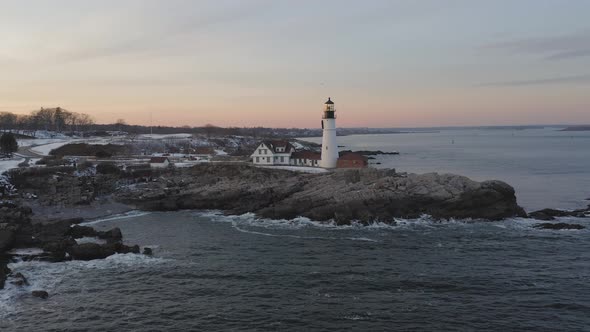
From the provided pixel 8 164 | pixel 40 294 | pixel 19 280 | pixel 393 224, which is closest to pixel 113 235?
pixel 19 280

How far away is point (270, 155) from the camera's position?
5531cm

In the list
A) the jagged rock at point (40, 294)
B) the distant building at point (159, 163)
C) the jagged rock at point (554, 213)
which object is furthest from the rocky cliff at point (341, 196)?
the jagged rock at point (40, 294)

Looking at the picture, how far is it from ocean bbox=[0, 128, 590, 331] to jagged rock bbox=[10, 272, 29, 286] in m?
0.28

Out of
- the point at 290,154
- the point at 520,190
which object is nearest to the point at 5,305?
the point at 290,154

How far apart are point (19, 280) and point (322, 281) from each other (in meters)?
13.7

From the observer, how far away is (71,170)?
2037 inches

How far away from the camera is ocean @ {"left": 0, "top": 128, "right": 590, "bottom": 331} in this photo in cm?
1783

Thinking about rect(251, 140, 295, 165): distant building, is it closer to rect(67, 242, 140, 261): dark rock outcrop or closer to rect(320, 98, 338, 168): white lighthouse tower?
rect(320, 98, 338, 168): white lighthouse tower

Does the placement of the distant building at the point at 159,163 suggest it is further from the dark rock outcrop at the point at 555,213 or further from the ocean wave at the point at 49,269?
the dark rock outcrop at the point at 555,213

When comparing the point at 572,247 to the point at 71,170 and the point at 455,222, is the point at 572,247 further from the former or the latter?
the point at 71,170

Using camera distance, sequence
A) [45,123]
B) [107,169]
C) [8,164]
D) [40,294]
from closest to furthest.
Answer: [40,294] → [8,164] → [107,169] → [45,123]

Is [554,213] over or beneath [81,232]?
over

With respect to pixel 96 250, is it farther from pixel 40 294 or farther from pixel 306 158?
pixel 306 158

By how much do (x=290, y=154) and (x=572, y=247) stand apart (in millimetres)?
33977
